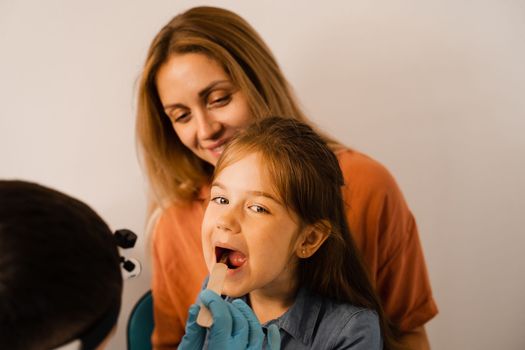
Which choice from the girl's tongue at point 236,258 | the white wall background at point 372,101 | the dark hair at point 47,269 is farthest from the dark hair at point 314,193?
the white wall background at point 372,101

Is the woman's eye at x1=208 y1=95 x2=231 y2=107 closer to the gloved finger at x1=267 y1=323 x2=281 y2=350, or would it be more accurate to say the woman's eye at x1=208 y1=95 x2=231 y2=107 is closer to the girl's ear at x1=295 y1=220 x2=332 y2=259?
the girl's ear at x1=295 y1=220 x2=332 y2=259

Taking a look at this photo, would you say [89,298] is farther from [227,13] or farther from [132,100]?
[132,100]

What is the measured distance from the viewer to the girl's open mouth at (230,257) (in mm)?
775

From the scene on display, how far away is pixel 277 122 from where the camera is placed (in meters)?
0.85

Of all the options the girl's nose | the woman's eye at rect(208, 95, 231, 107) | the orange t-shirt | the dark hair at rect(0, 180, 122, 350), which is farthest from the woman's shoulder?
the dark hair at rect(0, 180, 122, 350)

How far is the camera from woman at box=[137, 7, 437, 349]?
3.29 ft

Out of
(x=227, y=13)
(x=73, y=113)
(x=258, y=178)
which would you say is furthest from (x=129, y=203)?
(x=258, y=178)

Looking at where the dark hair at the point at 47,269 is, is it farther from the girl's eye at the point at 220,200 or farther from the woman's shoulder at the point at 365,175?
the woman's shoulder at the point at 365,175

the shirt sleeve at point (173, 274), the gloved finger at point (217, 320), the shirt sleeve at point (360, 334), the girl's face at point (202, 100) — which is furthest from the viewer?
the shirt sleeve at point (173, 274)

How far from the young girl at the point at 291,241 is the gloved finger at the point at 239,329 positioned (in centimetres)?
4

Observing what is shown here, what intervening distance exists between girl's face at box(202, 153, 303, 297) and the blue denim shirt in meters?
0.14

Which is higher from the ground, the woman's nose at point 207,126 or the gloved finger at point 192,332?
the woman's nose at point 207,126

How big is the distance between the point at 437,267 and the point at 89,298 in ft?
4.06

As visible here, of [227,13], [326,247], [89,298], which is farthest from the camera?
[227,13]
